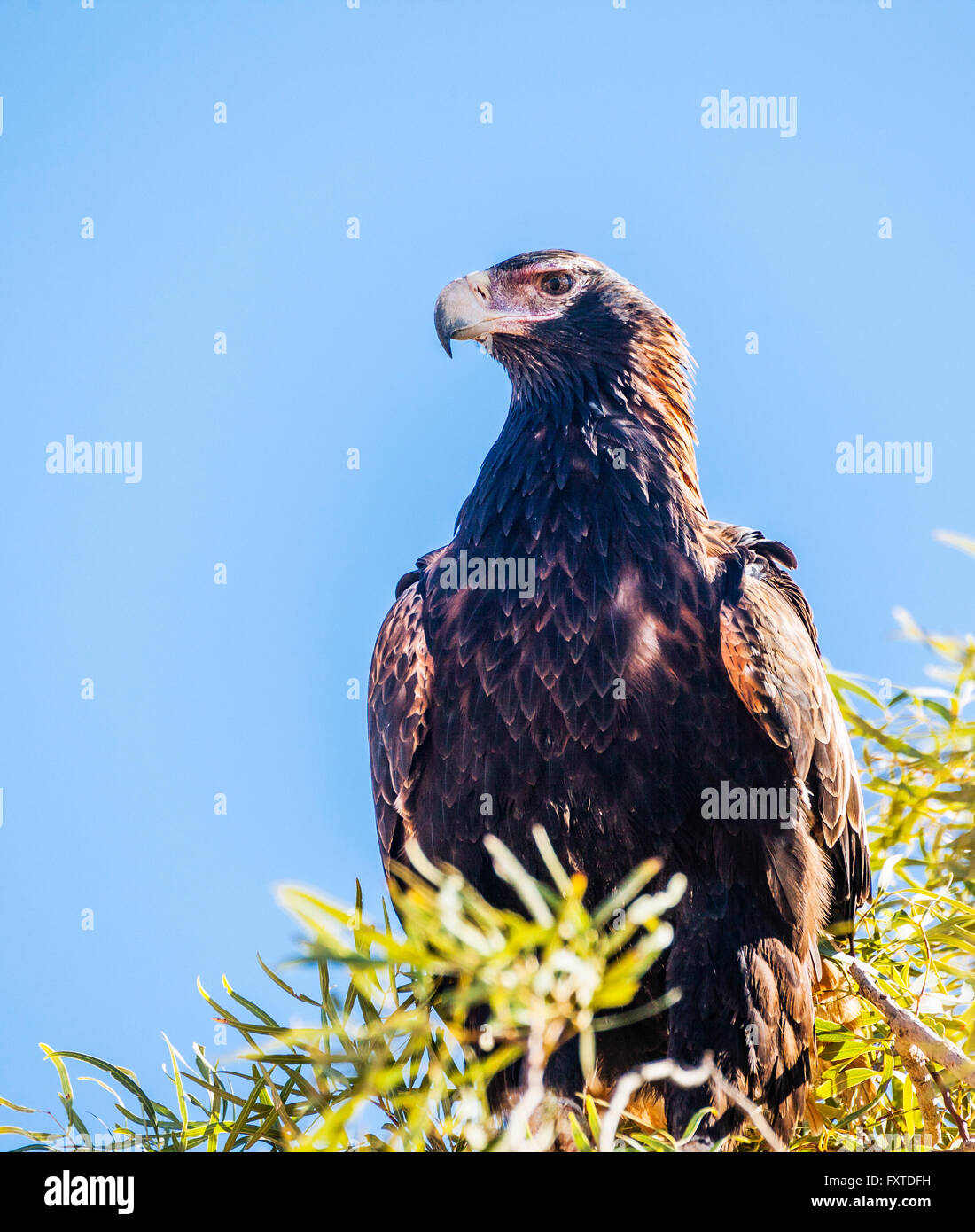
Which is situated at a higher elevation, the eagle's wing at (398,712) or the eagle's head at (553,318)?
the eagle's head at (553,318)

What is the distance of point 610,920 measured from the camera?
12.5 feet

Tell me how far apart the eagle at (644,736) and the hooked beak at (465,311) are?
585 millimetres

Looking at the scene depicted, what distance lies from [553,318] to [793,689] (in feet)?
5.87

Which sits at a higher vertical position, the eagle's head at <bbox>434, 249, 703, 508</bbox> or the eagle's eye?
the eagle's eye

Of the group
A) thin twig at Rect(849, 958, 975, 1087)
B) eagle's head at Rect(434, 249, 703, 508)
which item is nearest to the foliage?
thin twig at Rect(849, 958, 975, 1087)

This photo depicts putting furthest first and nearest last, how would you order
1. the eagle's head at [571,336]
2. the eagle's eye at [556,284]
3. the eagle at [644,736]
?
the eagle's eye at [556,284]
the eagle's head at [571,336]
the eagle at [644,736]

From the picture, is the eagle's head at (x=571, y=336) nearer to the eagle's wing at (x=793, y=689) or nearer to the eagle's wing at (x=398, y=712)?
the eagle's wing at (x=793, y=689)

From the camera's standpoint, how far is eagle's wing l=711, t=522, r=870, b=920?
3.80m

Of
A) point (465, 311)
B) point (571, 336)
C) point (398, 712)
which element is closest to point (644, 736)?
point (398, 712)

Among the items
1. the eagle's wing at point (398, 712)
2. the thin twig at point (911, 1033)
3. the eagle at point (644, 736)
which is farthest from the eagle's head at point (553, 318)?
the thin twig at point (911, 1033)

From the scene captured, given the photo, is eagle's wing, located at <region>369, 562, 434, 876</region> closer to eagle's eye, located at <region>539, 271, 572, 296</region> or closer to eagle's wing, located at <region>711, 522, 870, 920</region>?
eagle's wing, located at <region>711, 522, 870, 920</region>

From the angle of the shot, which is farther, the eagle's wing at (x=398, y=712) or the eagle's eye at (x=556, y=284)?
the eagle's eye at (x=556, y=284)

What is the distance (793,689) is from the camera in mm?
3848

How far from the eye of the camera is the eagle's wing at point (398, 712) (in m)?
4.07
